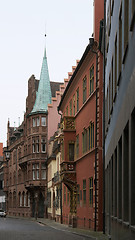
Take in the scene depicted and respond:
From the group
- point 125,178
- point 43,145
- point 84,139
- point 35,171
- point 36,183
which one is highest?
point 43,145

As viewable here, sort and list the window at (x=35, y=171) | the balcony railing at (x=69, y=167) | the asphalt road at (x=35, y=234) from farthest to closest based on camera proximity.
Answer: the window at (x=35, y=171) → the balcony railing at (x=69, y=167) → the asphalt road at (x=35, y=234)

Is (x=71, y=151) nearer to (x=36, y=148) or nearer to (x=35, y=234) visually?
(x=35, y=234)

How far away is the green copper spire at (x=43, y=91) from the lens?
241 feet

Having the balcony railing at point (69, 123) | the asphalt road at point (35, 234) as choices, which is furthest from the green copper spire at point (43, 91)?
the asphalt road at point (35, 234)

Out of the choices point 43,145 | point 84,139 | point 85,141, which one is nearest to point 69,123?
point 84,139

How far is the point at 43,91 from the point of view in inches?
2931

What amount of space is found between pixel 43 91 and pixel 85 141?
41170 mm

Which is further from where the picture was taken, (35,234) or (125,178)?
(35,234)

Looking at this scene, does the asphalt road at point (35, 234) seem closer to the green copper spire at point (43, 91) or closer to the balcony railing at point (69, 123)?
the balcony railing at point (69, 123)

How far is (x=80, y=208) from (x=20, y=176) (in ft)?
167

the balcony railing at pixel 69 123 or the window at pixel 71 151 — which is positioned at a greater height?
the balcony railing at pixel 69 123

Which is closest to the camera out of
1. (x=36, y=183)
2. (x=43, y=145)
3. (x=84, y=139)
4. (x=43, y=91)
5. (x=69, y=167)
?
(x=84, y=139)

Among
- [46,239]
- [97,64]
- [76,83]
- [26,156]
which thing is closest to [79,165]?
[76,83]

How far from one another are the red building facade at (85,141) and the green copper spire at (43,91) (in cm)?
3013
